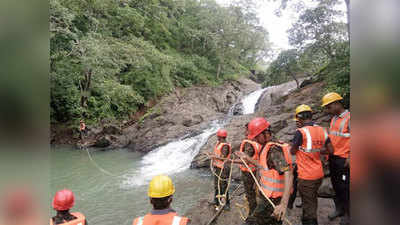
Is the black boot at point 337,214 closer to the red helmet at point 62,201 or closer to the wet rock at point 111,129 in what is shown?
the red helmet at point 62,201

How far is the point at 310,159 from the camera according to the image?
10.3ft

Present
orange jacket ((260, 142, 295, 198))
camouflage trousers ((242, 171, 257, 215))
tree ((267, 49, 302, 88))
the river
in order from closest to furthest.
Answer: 1. orange jacket ((260, 142, 295, 198))
2. camouflage trousers ((242, 171, 257, 215))
3. the river
4. tree ((267, 49, 302, 88))

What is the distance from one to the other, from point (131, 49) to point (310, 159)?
526 inches

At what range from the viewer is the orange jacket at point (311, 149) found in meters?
3.12

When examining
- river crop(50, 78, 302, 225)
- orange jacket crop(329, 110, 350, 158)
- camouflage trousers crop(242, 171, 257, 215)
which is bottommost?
river crop(50, 78, 302, 225)

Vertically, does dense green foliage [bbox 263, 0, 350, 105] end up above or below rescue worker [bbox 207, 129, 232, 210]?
above

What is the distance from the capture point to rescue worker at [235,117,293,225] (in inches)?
106

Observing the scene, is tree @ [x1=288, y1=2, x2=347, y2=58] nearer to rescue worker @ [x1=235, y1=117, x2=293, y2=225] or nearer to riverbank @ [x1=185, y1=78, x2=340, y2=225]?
riverbank @ [x1=185, y1=78, x2=340, y2=225]

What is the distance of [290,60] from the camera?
11.8 metres

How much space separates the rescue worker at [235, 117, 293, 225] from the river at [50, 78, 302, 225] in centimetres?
359

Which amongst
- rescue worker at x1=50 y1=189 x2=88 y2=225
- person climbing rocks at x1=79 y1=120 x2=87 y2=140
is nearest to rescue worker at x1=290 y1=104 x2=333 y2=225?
rescue worker at x1=50 y1=189 x2=88 y2=225

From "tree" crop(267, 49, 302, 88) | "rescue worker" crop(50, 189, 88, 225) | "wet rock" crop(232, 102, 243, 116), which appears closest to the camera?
"rescue worker" crop(50, 189, 88, 225)

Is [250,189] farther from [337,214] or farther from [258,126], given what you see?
[258,126]
